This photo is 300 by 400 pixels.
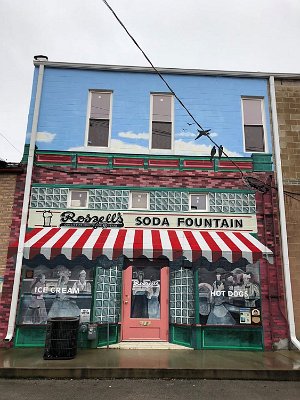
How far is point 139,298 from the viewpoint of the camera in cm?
934

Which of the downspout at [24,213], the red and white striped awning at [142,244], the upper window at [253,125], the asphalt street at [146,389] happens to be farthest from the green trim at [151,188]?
the asphalt street at [146,389]

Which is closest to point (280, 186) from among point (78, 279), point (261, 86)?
point (261, 86)

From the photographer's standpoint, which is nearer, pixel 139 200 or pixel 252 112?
pixel 139 200

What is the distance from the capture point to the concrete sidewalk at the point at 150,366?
689 cm

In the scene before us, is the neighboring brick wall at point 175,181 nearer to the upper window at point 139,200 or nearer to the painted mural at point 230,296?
the upper window at point 139,200

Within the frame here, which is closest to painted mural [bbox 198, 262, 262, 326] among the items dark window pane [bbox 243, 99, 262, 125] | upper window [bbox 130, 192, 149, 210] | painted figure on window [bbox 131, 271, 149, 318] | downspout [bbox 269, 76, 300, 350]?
downspout [bbox 269, 76, 300, 350]

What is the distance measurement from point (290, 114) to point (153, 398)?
8567 millimetres

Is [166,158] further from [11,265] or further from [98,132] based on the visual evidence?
[11,265]

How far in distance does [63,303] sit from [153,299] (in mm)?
2365

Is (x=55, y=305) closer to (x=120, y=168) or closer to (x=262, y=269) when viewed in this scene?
(x=120, y=168)

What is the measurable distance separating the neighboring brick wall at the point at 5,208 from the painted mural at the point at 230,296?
17.3 feet

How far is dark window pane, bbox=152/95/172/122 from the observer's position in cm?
1052

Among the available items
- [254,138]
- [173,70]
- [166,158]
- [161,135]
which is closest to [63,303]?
[166,158]

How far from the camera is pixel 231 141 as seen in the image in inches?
404
